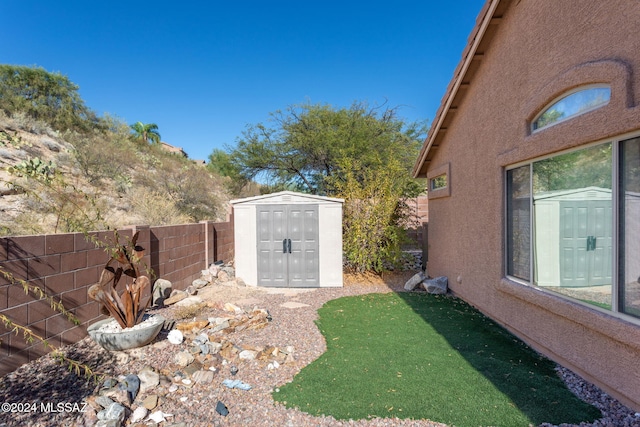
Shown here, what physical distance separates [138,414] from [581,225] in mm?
5157

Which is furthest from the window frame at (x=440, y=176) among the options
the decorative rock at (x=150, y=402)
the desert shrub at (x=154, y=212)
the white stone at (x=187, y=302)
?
the desert shrub at (x=154, y=212)

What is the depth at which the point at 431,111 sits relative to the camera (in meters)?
19.8

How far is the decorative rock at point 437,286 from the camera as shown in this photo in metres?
8.23

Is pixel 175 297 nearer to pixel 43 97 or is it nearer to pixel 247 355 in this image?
pixel 247 355

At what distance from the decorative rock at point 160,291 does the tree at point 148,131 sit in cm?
3080

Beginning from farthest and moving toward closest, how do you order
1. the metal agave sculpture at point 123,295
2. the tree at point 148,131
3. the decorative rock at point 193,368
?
the tree at point 148,131 → the metal agave sculpture at point 123,295 → the decorative rock at point 193,368

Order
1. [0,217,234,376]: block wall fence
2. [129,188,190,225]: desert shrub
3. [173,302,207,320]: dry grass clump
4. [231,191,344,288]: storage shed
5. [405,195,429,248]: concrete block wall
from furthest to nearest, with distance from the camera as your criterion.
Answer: [405,195,429,248]: concrete block wall < [129,188,190,225]: desert shrub < [231,191,344,288]: storage shed < [173,302,207,320]: dry grass clump < [0,217,234,376]: block wall fence

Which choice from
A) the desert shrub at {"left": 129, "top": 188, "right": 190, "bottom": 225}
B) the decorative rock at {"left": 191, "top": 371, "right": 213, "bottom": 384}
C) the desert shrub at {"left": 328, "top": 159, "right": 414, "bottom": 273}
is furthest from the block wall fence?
the desert shrub at {"left": 328, "top": 159, "right": 414, "bottom": 273}

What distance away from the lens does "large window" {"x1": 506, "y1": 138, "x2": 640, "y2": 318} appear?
3167mm

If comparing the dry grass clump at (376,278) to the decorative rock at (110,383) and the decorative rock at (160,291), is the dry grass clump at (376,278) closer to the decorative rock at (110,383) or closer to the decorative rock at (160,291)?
the decorative rock at (160,291)

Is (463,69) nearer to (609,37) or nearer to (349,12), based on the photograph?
(609,37)

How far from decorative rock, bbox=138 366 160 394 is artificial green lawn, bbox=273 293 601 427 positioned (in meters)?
1.31

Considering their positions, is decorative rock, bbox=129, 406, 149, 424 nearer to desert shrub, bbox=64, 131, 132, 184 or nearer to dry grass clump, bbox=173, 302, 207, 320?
dry grass clump, bbox=173, 302, 207, 320

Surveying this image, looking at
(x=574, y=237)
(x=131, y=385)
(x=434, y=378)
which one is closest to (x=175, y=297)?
(x=131, y=385)
